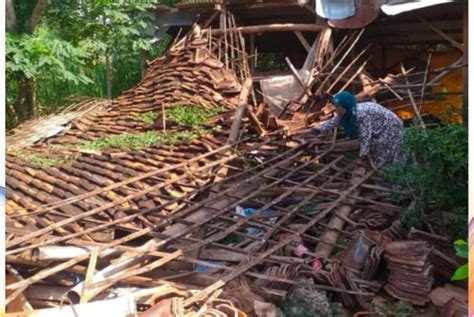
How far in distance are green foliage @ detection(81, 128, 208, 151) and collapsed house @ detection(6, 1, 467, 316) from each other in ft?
0.07

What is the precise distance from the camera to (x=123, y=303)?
2.91 meters

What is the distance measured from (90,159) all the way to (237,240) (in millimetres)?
1954

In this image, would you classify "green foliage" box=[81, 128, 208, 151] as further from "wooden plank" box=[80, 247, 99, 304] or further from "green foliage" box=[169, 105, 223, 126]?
"wooden plank" box=[80, 247, 99, 304]

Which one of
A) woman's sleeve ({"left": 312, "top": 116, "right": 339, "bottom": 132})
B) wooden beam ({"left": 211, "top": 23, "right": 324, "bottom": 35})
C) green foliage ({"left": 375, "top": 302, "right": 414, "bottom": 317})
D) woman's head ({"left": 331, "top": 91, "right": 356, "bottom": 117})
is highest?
wooden beam ({"left": 211, "top": 23, "right": 324, "bottom": 35})

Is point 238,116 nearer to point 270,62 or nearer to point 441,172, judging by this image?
point 441,172

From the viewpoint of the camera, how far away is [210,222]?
13.4ft

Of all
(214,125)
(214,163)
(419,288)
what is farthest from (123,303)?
(214,125)

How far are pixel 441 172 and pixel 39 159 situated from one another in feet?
11.6

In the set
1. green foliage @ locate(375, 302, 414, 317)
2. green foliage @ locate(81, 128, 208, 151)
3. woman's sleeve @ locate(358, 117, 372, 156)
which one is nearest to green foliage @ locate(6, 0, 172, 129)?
green foliage @ locate(81, 128, 208, 151)

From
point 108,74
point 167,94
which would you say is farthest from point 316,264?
point 108,74

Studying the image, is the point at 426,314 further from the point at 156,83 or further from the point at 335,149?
the point at 156,83

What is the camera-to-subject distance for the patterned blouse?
5125 millimetres

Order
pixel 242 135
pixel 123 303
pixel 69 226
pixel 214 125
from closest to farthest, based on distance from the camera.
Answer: pixel 123 303 → pixel 69 226 → pixel 242 135 → pixel 214 125

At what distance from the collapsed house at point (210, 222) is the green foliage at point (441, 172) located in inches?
7.6
